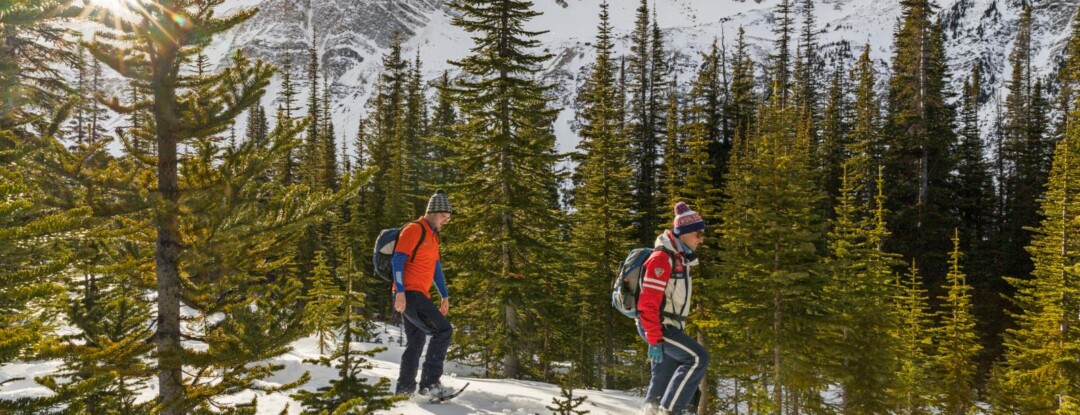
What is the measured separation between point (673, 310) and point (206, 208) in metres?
4.63

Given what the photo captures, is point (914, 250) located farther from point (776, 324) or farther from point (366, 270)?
point (366, 270)

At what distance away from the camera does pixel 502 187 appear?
660 inches

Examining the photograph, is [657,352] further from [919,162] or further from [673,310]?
[919,162]

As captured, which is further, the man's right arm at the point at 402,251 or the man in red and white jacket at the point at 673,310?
the man's right arm at the point at 402,251

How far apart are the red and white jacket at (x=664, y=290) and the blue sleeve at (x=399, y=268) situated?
9.43ft

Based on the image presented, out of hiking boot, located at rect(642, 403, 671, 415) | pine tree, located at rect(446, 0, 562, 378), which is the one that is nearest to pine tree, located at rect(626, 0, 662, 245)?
pine tree, located at rect(446, 0, 562, 378)

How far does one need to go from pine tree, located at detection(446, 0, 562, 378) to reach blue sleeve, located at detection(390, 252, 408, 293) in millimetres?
9093

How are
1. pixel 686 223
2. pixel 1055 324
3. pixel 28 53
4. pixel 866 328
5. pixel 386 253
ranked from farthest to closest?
pixel 1055 324 → pixel 866 328 → pixel 28 53 → pixel 386 253 → pixel 686 223

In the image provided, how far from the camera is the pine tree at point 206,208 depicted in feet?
15.5

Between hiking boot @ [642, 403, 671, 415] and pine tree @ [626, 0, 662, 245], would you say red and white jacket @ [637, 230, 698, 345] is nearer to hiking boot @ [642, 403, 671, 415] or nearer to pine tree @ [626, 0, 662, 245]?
hiking boot @ [642, 403, 671, 415]

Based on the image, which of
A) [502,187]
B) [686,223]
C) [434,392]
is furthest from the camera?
[502,187]

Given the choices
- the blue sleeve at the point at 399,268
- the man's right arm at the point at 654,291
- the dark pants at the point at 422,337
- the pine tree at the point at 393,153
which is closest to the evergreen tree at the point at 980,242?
the man's right arm at the point at 654,291

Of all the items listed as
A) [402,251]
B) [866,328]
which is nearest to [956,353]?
[866,328]

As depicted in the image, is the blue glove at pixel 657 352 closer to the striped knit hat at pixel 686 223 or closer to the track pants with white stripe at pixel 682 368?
the track pants with white stripe at pixel 682 368
